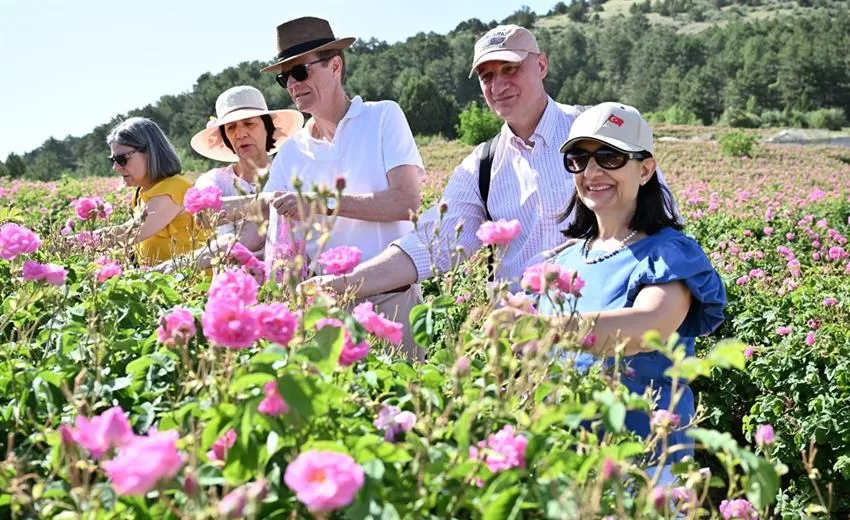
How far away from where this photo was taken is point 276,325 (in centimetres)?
131

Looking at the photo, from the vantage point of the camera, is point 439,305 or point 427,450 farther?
point 439,305

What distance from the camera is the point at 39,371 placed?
157cm

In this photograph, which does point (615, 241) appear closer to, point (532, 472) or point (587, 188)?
point (587, 188)

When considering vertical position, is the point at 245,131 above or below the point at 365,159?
above

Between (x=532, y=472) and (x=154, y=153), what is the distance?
3372mm

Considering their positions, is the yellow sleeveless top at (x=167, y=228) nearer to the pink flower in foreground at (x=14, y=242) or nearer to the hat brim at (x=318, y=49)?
the hat brim at (x=318, y=49)

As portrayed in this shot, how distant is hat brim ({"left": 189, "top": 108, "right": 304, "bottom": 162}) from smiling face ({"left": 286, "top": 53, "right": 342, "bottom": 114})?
760mm

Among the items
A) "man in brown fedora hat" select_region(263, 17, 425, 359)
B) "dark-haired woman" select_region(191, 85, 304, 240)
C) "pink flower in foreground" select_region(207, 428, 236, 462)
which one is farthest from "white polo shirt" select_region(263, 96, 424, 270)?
"pink flower in foreground" select_region(207, 428, 236, 462)

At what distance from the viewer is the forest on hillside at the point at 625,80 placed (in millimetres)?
54969

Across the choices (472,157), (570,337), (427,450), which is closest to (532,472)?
(427,450)

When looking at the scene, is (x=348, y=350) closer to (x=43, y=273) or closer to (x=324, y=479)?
(x=324, y=479)

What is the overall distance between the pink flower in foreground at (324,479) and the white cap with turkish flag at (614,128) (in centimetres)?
160

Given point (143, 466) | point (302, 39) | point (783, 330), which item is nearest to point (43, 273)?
point (143, 466)

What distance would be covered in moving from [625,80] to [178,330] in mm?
99834
